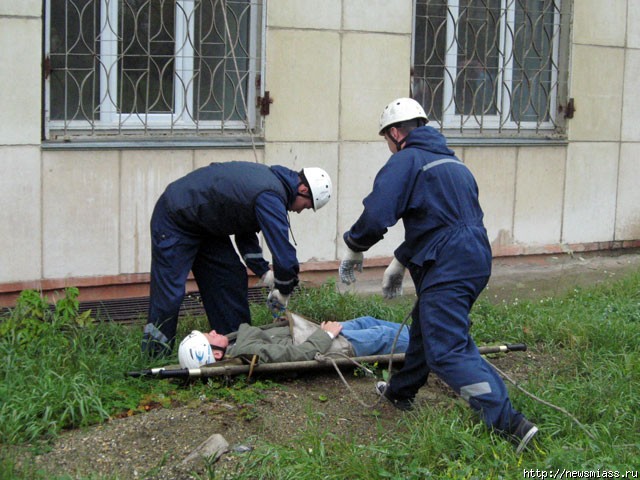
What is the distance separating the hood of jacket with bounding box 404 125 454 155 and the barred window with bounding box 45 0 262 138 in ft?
9.34

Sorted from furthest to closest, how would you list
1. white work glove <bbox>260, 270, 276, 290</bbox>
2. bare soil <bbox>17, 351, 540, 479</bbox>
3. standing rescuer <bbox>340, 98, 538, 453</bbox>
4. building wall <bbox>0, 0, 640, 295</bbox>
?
building wall <bbox>0, 0, 640, 295</bbox>
white work glove <bbox>260, 270, 276, 290</bbox>
standing rescuer <bbox>340, 98, 538, 453</bbox>
bare soil <bbox>17, 351, 540, 479</bbox>

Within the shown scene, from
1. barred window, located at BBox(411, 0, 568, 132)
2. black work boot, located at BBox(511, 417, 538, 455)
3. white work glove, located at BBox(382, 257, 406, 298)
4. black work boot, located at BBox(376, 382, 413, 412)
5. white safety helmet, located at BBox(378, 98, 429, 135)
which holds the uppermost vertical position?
barred window, located at BBox(411, 0, 568, 132)

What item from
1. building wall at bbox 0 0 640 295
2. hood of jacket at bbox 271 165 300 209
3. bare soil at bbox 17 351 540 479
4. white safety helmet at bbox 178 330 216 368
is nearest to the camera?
bare soil at bbox 17 351 540 479

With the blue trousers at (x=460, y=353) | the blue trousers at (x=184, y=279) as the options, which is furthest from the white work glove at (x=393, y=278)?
the blue trousers at (x=184, y=279)

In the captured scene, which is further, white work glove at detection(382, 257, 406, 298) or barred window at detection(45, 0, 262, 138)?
barred window at detection(45, 0, 262, 138)

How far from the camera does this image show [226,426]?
5164 mm

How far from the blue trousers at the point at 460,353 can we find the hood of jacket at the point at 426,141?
0.72 m

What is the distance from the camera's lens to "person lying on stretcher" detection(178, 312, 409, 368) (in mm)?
5746

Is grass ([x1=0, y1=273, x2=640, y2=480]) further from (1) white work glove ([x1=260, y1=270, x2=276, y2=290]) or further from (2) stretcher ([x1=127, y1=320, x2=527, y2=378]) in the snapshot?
(1) white work glove ([x1=260, y1=270, x2=276, y2=290])

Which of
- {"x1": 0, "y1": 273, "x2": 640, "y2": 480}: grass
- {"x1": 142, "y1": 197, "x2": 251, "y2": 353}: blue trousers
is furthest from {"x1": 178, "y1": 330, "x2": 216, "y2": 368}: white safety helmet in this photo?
{"x1": 142, "y1": 197, "x2": 251, "y2": 353}: blue trousers

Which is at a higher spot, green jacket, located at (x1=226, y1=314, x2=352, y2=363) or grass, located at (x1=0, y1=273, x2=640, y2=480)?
green jacket, located at (x1=226, y1=314, x2=352, y2=363)

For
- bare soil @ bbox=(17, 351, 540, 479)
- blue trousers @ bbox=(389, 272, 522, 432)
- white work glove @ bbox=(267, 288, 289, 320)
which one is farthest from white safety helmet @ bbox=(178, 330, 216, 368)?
blue trousers @ bbox=(389, 272, 522, 432)

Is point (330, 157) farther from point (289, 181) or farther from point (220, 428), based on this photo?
point (220, 428)

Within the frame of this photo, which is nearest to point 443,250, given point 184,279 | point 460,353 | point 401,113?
point 460,353
